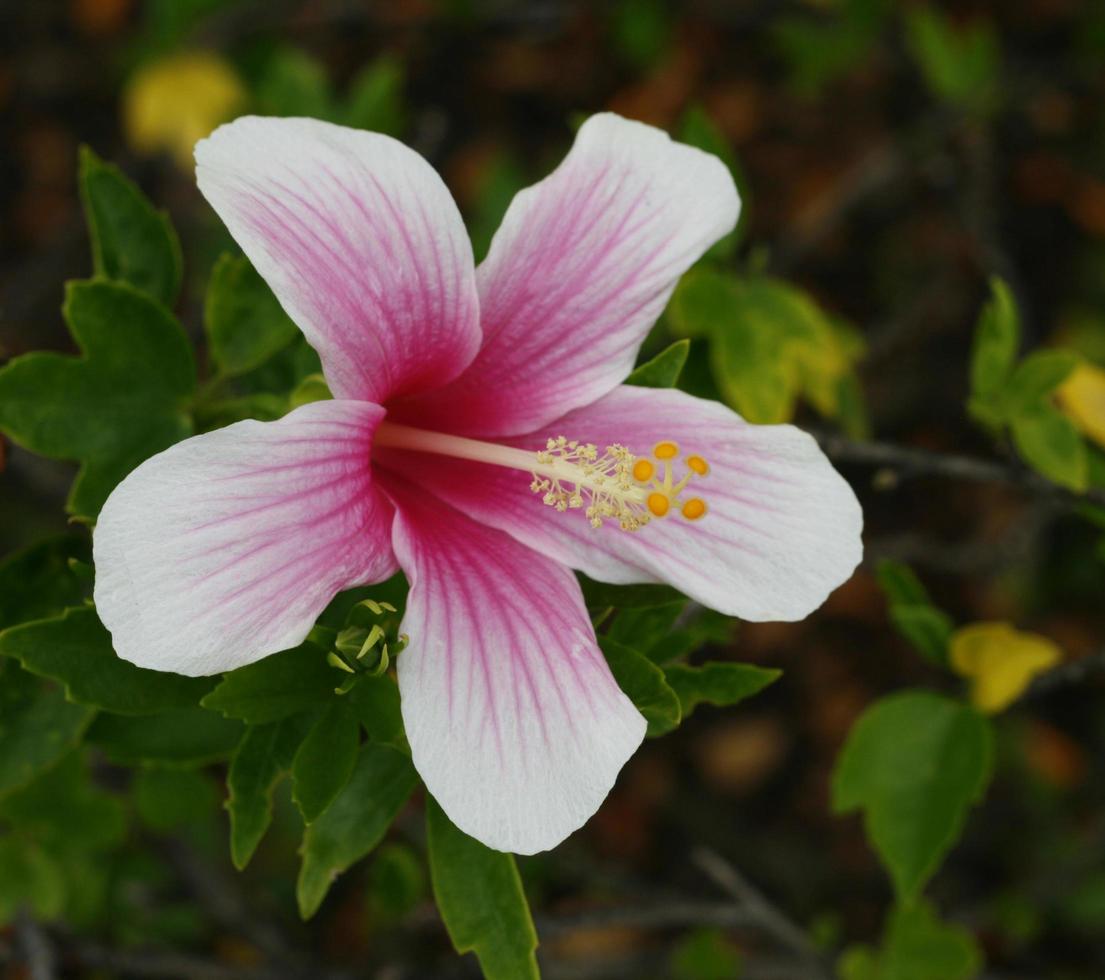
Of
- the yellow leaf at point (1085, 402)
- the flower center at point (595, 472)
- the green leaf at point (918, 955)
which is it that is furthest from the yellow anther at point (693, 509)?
the green leaf at point (918, 955)

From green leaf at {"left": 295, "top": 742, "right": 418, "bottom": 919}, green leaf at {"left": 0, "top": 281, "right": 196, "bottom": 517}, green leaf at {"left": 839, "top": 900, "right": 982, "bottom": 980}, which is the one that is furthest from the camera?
green leaf at {"left": 839, "top": 900, "right": 982, "bottom": 980}

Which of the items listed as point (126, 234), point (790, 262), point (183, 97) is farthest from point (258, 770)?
point (183, 97)

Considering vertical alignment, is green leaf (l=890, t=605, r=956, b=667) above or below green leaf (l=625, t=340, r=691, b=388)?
below

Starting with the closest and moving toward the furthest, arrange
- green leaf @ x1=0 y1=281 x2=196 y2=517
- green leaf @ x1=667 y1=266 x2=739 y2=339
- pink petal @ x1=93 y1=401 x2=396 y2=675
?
pink petal @ x1=93 y1=401 x2=396 y2=675 < green leaf @ x1=0 y1=281 x2=196 y2=517 < green leaf @ x1=667 y1=266 x2=739 y2=339

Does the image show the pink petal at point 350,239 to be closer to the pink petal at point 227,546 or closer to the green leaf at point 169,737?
the pink petal at point 227,546

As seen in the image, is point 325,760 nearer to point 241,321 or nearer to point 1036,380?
point 241,321

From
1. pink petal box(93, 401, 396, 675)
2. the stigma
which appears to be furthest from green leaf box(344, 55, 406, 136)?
pink petal box(93, 401, 396, 675)

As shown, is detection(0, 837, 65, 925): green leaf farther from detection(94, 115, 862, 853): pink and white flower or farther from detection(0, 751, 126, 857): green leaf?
detection(94, 115, 862, 853): pink and white flower
